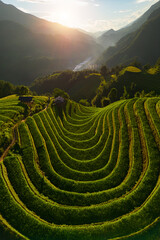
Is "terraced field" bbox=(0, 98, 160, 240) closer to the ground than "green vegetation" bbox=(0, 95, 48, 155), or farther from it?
closer to the ground

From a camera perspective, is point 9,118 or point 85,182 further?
point 9,118

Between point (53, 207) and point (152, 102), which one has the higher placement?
point (152, 102)

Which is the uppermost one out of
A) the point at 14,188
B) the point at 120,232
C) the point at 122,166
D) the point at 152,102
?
the point at 152,102

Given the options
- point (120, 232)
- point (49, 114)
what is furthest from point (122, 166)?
point (49, 114)

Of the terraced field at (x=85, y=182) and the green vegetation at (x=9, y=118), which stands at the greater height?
the green vegetation at (x=9, y=118)

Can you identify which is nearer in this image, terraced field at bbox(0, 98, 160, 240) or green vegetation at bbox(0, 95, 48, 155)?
terraced field at bbox(0, 98, 160, 240)

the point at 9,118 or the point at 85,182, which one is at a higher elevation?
the point at 9,118

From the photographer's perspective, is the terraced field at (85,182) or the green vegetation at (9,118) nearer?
the terraced field at (85,182)

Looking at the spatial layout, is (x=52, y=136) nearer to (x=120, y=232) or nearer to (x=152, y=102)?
(x=120, y=232)
